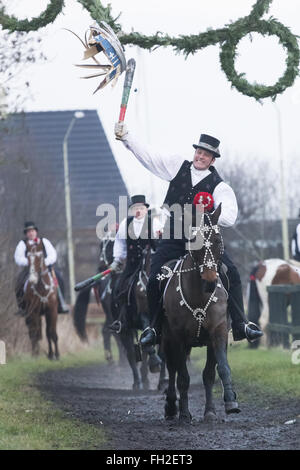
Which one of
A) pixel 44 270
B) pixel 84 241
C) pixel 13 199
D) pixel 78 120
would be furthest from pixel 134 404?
pixel 78 120

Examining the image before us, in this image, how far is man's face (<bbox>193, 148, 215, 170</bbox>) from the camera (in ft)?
39.0

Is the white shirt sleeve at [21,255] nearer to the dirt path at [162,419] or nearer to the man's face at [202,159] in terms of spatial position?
the dirt path at [162,419]

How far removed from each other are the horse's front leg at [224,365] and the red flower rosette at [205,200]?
3.86 feet

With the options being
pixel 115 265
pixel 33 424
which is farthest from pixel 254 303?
pixel 33 424

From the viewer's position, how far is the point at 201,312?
36.8 feet

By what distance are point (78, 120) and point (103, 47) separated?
44.5 metres

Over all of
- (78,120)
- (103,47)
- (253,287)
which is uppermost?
(78,120)

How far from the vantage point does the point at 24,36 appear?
15.8m

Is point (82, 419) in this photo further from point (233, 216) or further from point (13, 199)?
point (13, 199)

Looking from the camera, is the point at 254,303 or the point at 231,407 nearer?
the point at 231,407

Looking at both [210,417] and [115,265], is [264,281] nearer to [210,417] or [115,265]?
[115,265]

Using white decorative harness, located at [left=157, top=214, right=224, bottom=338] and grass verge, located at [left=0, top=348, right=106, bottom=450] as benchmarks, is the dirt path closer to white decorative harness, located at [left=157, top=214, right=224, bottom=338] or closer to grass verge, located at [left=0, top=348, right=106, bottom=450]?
grass verge, located at [left=0, top=348, right=106, bottom=450]

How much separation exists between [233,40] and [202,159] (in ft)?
4.26

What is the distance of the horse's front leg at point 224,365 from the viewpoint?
1078cm
